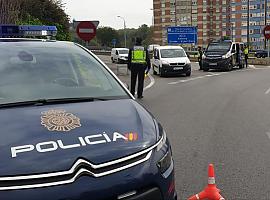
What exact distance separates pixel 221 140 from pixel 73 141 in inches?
192

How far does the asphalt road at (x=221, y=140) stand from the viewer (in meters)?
4.98

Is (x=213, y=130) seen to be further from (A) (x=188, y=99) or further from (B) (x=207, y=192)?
(A) (x=188, y=99)

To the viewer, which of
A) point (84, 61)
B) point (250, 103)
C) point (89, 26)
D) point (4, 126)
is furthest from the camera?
point (89, 26)

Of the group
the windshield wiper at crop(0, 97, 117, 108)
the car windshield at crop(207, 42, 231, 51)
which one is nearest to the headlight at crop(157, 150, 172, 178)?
the windshield wiper at crop(0, 97, 117, 108)

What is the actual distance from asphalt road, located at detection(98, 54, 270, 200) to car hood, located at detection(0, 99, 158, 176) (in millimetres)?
A: 1627

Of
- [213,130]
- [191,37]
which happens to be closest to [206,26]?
[191,37]

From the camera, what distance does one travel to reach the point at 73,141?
9.30ft

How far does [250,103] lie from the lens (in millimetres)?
→ 12469

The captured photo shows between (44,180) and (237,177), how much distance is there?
10.5 feet

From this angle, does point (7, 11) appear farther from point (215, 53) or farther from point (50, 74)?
point (215, 53)

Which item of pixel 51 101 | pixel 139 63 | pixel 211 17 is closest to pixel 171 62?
pixel 139 63

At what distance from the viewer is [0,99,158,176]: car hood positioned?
2.65 m

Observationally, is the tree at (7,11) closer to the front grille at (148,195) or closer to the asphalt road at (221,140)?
the asphalt road at (221,140)

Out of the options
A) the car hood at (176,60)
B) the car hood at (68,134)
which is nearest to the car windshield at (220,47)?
the car hood at (176,60)
